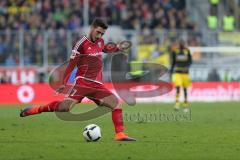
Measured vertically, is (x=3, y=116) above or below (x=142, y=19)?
below

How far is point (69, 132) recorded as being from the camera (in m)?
17.9

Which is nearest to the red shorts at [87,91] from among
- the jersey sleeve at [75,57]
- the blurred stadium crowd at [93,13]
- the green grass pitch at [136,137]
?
the jersey sleeve at [75,57]

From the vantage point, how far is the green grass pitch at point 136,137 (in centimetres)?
1304

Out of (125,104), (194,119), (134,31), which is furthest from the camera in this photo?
(134,31)

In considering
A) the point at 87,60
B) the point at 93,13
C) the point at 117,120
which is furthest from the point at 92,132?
the point at 93,13

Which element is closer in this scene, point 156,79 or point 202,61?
point 156,79

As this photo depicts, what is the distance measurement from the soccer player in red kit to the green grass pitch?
0.64 meters

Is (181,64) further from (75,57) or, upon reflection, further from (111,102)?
(75,57)

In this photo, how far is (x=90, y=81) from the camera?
15.4 m

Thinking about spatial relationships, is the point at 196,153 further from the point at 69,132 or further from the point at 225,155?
the point at 69,132

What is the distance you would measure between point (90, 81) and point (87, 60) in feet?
1.46

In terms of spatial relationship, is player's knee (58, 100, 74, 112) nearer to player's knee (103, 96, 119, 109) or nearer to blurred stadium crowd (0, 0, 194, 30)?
player's knee (103, 96, 119, 109)

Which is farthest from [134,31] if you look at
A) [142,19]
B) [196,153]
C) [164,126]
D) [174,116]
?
[196,153]

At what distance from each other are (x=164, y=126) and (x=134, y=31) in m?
17.2
